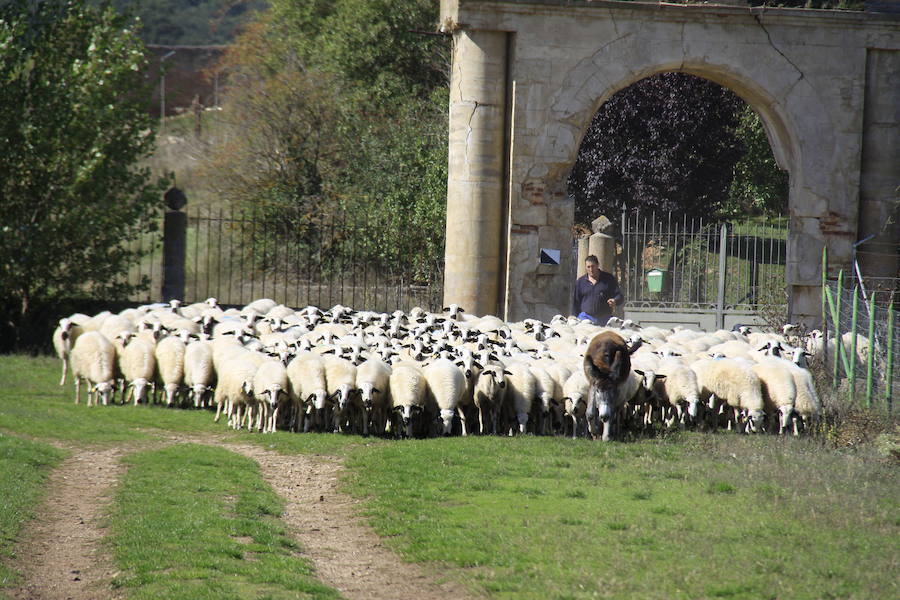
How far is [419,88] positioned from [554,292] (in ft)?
48.1

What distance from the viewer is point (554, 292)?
58.4 ft

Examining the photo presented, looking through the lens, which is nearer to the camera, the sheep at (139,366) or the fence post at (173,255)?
the sheep at (139,366)

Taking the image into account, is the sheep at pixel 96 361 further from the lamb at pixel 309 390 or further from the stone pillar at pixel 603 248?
the stone pillar at pixel 603 248

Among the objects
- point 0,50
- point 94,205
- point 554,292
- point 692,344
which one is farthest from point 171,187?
point 692,344

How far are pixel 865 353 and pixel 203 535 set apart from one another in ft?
29.9

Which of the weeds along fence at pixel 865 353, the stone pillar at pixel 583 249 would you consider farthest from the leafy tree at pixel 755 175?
the weeds along fence at pixel 865 353

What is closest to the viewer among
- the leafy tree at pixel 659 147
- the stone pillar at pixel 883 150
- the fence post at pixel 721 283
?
the stone pillar at pixel 883 150

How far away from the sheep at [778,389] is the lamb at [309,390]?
4845 mm

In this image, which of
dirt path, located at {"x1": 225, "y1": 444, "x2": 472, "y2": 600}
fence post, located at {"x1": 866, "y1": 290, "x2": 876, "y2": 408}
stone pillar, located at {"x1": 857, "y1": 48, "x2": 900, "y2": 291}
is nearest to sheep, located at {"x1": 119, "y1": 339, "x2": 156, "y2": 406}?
dirt path, located at {"x1": 225, "y1": 444, "x2": 472, "y2": 600}

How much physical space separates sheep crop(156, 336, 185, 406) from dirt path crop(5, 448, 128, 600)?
10.8 feet

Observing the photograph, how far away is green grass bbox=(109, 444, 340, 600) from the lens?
7043mm

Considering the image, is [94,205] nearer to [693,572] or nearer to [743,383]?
[743,383]

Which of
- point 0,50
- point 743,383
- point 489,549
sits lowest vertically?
point 489,549

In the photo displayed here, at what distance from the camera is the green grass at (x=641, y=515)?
7051 millimetres
